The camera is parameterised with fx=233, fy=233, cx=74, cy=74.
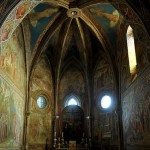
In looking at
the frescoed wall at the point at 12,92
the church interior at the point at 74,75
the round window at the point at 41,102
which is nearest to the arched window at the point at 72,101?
Result: the church interior at the point at 74,75

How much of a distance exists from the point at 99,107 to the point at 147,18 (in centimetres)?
1062

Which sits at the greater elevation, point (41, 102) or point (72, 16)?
point (72, 16)

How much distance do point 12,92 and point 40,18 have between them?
228 inches

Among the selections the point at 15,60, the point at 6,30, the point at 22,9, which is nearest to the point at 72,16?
the point at 15,60

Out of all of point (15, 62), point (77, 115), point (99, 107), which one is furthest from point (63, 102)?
point (15, 62)

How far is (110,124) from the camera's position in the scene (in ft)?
57.9

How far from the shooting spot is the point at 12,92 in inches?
554

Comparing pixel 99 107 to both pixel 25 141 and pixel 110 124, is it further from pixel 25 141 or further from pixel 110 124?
pixel 25 141

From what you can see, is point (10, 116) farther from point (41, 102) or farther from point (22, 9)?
point (41, 102)

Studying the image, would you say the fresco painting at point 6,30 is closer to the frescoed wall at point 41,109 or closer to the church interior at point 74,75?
the church interior at point 74,75

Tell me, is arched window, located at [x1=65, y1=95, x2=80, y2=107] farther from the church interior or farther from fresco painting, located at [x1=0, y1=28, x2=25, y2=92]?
fresco painting, located at [x1=0, y1=28, x2=25, y2=92]

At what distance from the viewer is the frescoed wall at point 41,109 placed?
1852 centimetres

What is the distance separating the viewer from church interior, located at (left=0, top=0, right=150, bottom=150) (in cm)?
1174

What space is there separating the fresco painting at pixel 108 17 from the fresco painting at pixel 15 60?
18.3ft
